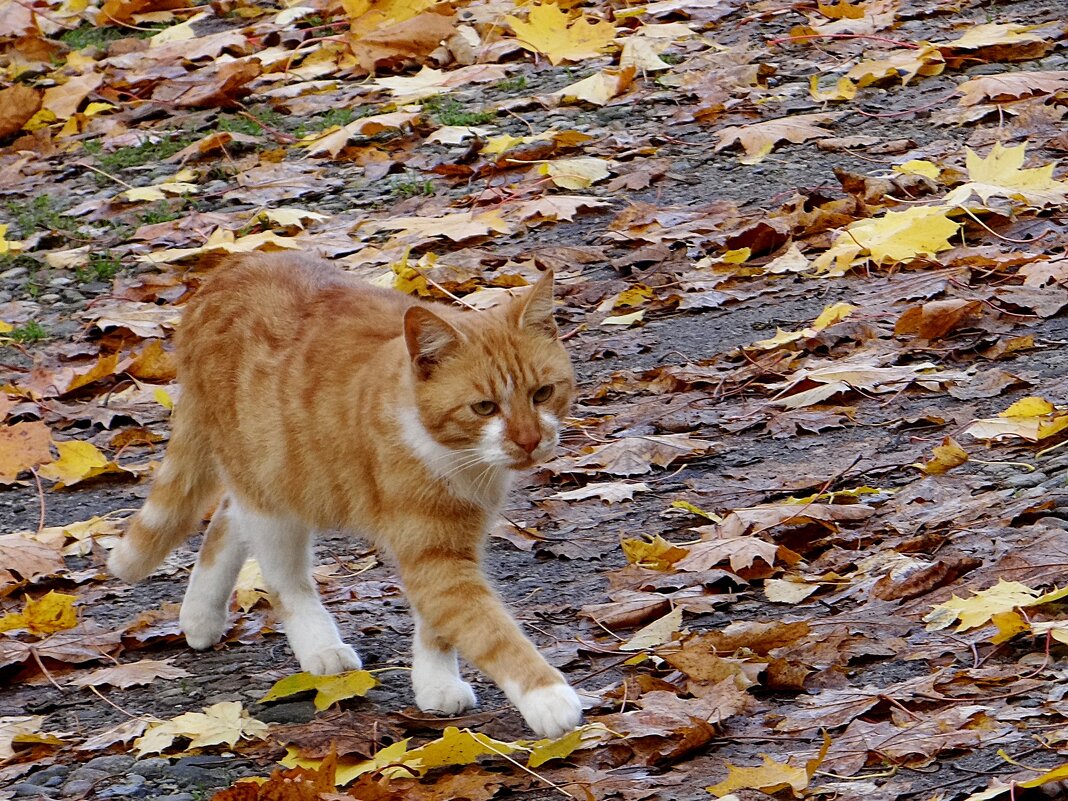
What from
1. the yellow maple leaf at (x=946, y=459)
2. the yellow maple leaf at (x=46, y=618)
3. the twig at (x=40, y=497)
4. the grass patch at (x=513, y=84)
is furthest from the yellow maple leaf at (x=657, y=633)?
the grass patch at (x=513, y=84)

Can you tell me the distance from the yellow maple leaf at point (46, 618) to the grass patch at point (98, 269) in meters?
3.14

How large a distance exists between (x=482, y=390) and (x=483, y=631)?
1.89 ft

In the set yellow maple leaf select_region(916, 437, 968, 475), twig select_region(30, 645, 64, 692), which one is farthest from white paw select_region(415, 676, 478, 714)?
yellow maple leaf select_region(916, 437, 968, 475)

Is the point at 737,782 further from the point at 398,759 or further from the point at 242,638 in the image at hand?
the point at 242,638

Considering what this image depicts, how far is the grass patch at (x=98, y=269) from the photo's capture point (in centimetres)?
704

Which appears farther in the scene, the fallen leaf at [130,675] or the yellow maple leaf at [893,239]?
the yellow maple leaf at [893,239]

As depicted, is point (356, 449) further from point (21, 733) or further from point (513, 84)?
point (513, 84)

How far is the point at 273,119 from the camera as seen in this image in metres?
8.39

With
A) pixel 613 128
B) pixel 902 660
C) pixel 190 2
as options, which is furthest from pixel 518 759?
pixel 190 2

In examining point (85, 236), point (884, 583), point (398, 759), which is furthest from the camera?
point (85, 236)

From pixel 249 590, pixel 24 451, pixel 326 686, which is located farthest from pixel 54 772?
pixel 24 451

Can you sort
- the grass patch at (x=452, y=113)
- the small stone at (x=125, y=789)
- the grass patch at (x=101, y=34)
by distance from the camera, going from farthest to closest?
the grass patch at (x=101, y=34) < the grass patch at (x=452, y=113) < the small stone at (x=125, y=789)

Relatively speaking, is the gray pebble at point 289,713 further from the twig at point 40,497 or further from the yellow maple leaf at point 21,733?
the twig at point 40,497

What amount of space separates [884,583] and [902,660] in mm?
393
